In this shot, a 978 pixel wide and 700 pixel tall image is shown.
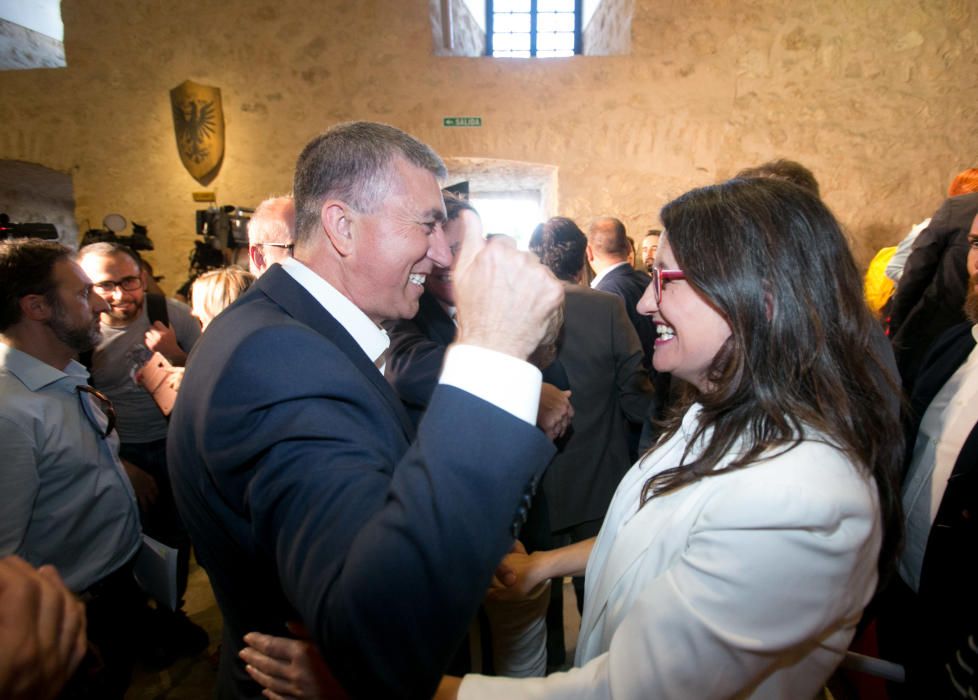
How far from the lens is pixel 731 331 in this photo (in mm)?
1091

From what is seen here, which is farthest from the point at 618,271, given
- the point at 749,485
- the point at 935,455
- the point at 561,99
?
the point at 561,99

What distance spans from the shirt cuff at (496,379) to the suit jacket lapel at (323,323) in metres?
0.32

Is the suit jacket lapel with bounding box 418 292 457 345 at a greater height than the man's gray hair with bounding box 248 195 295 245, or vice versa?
the man's gray hair with bounding box 248 195 295 245

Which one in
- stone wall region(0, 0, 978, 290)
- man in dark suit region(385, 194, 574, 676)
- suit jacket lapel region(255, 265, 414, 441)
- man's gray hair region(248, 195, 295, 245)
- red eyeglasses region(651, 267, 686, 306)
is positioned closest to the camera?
suit jacket lapel region(255, 265, 414, 441)

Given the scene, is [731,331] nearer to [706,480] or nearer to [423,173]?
[706,480]

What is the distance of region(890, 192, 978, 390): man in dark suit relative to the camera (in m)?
2.78

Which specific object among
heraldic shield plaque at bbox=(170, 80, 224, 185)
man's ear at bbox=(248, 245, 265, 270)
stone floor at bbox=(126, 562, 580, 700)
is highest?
heraldic shield plaque at bbox=(170, 80, 224, 185)

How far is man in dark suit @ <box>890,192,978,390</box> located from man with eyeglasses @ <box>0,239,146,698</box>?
11.7ft

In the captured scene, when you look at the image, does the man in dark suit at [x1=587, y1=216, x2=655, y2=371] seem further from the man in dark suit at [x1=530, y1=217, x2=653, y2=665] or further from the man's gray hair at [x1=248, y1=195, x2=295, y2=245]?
the man's gray hair at [x1=248, y1=195, x2=295, y2=245]

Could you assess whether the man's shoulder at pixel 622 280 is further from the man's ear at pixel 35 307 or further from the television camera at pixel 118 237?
the television camera at pixel 118 237

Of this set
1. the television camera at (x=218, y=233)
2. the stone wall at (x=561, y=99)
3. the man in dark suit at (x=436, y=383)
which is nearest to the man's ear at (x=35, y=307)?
the man in dark suit at (x=436, y=383)

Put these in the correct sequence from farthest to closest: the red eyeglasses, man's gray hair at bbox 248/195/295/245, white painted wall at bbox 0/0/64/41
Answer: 1. white painted wall at bbox 0/0/64/41
2. man's gray hair at bbox 248/195/295/245
3. the red eyeglasses

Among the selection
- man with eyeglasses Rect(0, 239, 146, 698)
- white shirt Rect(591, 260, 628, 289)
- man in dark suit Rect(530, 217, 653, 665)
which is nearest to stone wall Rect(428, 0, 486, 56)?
white shirt Rect(591, 260, 628, 289)

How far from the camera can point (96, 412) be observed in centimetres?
196
